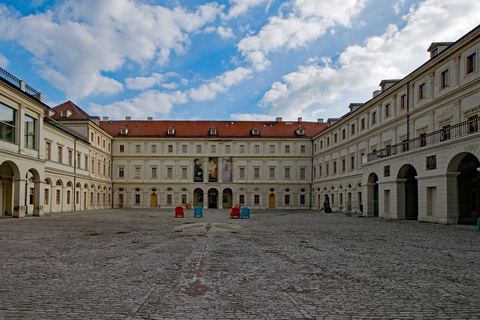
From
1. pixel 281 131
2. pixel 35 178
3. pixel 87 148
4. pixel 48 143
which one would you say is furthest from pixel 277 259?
pixel 281 131

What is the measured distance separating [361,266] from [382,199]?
72.2ft

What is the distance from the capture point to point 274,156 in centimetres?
5897

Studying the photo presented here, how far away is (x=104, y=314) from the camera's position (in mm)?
5184

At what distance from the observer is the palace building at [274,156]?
23625mm

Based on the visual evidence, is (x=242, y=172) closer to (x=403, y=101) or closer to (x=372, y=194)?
(x=372, y=194)

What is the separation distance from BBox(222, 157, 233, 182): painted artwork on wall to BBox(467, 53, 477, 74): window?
3894 centimetres

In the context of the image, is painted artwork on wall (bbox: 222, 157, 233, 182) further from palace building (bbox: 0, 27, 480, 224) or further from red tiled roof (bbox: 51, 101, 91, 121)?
red tiled roof (bbox: 51, 101, 91, 121)

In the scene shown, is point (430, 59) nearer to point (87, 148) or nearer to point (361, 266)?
point (361, 266)

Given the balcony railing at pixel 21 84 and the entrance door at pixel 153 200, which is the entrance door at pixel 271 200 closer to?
the entrance door at pixel 153 200

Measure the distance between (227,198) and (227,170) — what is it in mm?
5339

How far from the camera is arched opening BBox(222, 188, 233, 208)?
60759mm

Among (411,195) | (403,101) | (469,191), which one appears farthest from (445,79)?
(411,195)

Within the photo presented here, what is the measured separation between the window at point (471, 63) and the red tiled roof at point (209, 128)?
1439 inches

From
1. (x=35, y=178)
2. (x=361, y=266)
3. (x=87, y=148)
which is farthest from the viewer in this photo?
(x=87, y=148)
